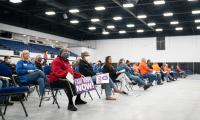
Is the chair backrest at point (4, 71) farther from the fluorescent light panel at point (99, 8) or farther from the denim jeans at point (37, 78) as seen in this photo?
the fluorescent light panel at point (99, 8)

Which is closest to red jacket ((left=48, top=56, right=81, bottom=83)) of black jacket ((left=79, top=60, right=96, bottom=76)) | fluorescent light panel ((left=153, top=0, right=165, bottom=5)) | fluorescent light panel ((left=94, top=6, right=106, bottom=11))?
black jacket ((left=79, top=60, right=96, bottom=76))

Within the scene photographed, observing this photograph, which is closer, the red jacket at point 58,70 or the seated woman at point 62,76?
the seated woman at point 62,76

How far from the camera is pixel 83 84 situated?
601 cm

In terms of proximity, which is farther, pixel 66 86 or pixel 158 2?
pixel 158 2

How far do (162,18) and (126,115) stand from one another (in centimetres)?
1615

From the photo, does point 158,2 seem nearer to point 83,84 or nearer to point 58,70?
point 83,84

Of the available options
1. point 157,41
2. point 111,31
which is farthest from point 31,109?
point 157,41

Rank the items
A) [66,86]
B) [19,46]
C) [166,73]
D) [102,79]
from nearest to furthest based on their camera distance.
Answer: [66,86]
[102,79]
[166,73]
[19,46]

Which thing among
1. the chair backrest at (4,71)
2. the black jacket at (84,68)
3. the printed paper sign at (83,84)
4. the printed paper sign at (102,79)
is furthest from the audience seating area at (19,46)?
the chair backrest at (4,71)

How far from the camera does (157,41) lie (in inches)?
1085

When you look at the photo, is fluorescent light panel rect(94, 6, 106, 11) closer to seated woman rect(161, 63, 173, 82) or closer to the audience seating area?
seated woman rect(161, 63, 173, 82)

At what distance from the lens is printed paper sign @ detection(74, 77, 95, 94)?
576 centimetres

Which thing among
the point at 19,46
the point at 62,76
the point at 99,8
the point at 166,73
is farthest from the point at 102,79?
the point at 19,46

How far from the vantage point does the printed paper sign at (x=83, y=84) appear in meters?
5.76
